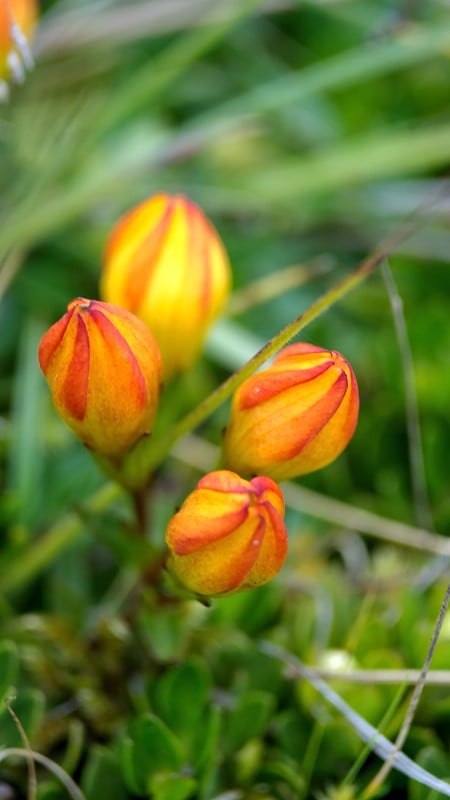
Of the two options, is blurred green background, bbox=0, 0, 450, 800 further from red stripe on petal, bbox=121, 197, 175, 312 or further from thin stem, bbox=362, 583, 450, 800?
red stripe on petal, bbox=121, 197, 175, 312

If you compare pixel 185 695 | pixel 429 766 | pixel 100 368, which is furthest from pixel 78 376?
pixel 429 766

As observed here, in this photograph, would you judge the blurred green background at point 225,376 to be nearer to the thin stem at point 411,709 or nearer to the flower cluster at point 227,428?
the thin stem at point 411,709

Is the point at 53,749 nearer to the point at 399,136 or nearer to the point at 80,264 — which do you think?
the point at 80,264

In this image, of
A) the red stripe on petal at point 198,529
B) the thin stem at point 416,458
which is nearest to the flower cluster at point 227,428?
the red stripe on petal at point 198,529

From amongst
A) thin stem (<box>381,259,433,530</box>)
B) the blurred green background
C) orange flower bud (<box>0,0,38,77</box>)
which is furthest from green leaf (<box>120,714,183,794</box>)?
orange flower bud (<box>0,0,38,77</box>)

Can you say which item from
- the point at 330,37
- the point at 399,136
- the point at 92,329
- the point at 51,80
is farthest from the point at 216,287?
the point at 330,37

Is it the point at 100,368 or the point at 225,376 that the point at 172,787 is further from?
the point at 225,376
